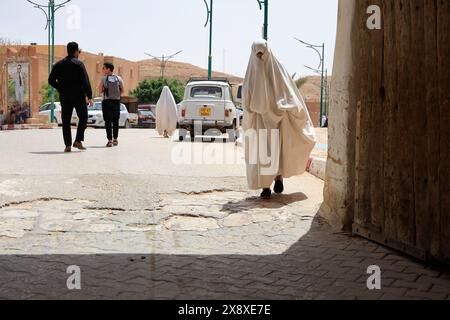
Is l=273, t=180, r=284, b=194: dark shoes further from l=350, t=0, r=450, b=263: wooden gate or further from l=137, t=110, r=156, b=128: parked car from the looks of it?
l=137, t=110, r=156, b=128: parked car

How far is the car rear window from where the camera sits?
1769cm

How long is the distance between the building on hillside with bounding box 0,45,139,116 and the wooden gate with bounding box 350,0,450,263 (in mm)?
30484

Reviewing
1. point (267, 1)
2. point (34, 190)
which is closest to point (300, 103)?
point (34, 190)

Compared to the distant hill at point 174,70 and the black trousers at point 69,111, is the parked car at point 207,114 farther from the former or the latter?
the distant hill at point 174,70

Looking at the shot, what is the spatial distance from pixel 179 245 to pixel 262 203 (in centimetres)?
175

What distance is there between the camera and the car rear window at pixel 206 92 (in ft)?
58.0

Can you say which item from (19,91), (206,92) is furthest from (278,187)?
(19,91)

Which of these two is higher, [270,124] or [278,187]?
[270,124]

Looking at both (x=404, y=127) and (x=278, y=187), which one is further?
(x=278, y=187)

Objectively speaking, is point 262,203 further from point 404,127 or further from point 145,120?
point 145,120

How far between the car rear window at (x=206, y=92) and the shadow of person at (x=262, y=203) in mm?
11949

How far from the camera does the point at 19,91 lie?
32594mm
